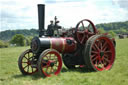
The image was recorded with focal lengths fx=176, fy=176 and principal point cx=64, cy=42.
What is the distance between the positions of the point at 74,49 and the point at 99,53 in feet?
3.41

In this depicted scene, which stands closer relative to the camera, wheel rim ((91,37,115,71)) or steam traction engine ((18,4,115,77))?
steam traction engine ((18,4,115,77))

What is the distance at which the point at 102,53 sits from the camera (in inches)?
284

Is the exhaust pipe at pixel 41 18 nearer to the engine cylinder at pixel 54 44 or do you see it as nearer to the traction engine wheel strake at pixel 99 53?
the engine cylinder at pixel 54 44

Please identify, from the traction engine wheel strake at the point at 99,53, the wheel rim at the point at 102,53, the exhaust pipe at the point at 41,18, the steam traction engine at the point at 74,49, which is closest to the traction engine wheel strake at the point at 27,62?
the steam traction engine at the point at 74,49

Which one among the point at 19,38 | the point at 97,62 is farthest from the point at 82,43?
the point at 19,38

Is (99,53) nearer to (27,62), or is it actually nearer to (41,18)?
(41,18)

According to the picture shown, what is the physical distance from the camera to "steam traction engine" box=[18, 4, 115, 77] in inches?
248

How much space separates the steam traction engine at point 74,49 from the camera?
630 cm

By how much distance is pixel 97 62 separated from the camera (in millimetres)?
7305

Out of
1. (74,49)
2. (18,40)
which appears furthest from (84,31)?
(18,40)

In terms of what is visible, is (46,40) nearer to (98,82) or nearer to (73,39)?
(73,39)

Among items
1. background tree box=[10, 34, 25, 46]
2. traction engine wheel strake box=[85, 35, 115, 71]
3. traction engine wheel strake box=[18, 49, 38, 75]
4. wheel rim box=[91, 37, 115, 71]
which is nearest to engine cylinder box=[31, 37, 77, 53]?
traction engine wheel strake box=[18, 49, 38, 75]

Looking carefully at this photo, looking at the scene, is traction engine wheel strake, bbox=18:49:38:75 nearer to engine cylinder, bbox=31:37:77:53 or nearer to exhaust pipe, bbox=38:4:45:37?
engine cylinder, bbox=31:37:77:53

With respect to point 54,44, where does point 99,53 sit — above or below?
below
